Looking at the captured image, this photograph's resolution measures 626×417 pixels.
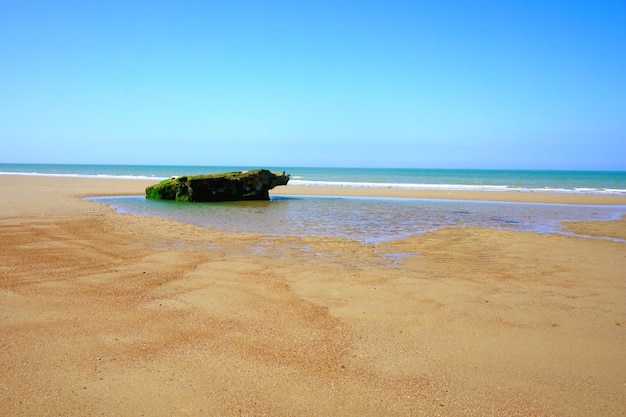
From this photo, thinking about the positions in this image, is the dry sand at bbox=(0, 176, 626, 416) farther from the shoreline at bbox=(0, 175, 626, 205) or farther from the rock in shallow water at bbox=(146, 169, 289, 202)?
the shoreline at bbox=(0, 175, 626, 205)

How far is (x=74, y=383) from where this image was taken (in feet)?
12.3

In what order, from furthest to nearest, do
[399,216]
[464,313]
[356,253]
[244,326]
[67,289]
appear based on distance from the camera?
1. [399,216]
2. [356,253]
3. [67,289]
4. [464,313]
5. [244,326]

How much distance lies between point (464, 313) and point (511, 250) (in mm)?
5309

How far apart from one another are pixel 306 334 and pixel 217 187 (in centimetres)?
1835

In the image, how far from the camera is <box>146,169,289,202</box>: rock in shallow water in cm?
2198

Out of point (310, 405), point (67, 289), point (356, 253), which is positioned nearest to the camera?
point (310, 405)

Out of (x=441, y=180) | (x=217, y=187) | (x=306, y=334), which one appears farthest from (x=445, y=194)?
(x=441, y=180)

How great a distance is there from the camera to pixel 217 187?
2252 centimetres

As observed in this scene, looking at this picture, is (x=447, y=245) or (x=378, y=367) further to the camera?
(x=447, y=245)

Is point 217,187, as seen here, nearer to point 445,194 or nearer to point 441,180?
point 445,194

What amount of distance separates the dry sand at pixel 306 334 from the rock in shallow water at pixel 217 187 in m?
12.8

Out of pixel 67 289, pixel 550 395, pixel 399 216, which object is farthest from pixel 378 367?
pixel 399 216

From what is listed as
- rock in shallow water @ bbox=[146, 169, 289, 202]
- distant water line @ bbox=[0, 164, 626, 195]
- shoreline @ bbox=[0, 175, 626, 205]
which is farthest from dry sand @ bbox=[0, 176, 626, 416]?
distant water line @ bbox=[0, 164, 626, 195]

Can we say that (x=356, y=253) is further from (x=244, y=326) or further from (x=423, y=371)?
(x=423, y=371)
